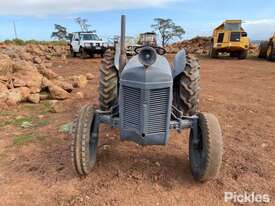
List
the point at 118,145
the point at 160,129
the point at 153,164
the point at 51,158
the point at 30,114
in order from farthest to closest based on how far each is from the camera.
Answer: the point at 30,114 < the point at 118,145 < the point at 51,158 < the point at 153,164 < the point at 160,129

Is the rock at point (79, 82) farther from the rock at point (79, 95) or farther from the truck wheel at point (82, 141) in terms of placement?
the truck wheel at point (82, 141)

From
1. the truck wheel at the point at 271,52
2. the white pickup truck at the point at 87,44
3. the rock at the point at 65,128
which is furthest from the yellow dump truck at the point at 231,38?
the rock at the point at 65,128

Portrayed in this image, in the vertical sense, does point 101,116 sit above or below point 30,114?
above

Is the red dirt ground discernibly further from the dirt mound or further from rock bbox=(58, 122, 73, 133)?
the dirt mound

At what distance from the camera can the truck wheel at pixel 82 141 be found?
385 centimetres

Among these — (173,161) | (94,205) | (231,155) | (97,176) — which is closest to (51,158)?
(97,176)

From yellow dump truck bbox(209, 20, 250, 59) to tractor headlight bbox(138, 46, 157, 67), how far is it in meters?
17.9

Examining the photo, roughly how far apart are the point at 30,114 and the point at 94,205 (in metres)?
4.08

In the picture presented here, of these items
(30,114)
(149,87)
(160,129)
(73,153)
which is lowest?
(30,114)

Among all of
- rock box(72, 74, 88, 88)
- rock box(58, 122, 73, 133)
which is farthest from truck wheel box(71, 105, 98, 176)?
rock box(72, 74, 88, 88)

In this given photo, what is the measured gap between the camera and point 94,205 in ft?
11.6

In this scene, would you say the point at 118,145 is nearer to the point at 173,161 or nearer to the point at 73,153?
the point at 173,161

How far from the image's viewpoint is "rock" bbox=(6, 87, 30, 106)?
766cm

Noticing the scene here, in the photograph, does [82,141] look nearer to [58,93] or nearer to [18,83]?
[58,93]
